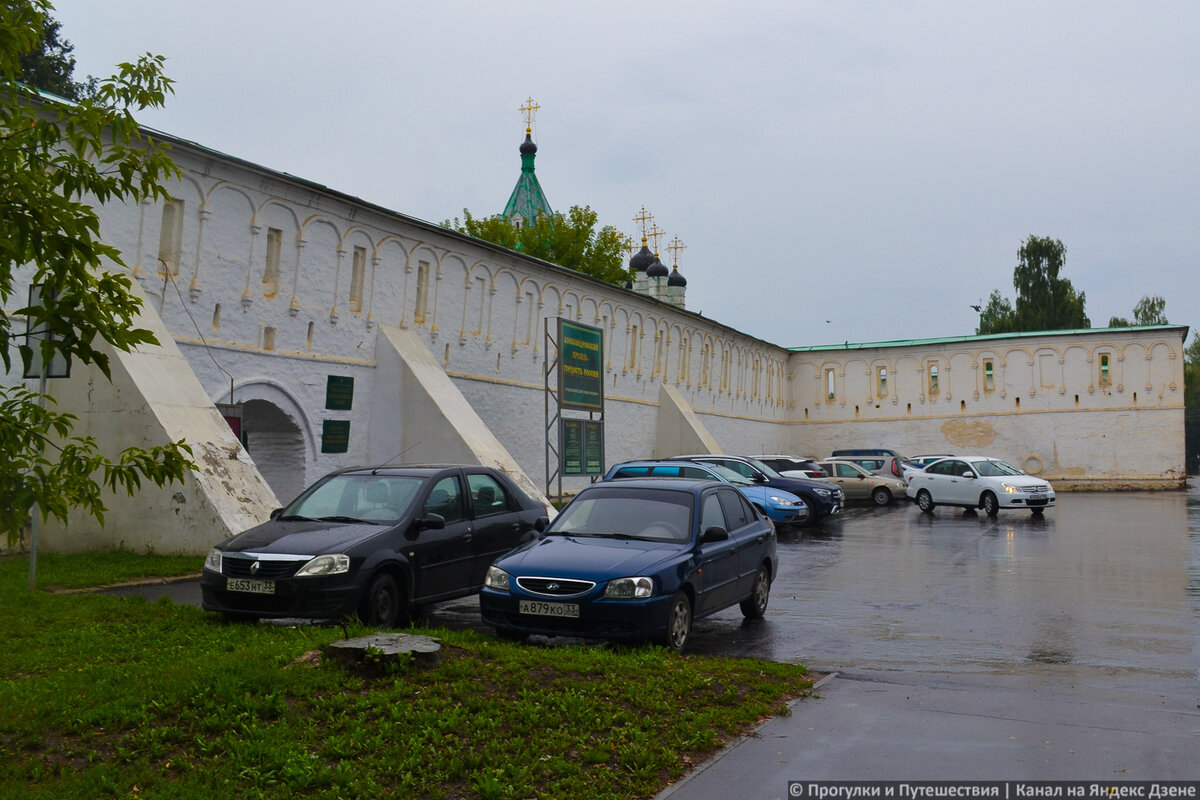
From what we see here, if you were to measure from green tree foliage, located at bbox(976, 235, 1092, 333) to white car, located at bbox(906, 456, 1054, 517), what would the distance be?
43.6 m

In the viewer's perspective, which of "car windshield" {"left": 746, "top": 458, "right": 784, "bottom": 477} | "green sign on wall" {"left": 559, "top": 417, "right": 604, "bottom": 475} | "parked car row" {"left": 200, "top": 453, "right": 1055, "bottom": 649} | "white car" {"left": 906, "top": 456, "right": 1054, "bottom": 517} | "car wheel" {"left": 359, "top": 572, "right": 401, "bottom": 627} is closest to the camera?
"parked car row" {"left": 200, "top": 453, "right": 1055, "bottom": 649}

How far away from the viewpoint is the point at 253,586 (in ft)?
28.6

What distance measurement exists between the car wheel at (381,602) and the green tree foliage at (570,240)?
46.5 m

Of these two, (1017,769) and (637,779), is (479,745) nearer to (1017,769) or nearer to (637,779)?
(637,779)

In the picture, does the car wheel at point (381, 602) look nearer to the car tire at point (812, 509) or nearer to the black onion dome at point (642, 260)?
the car tire at point (812, 509)

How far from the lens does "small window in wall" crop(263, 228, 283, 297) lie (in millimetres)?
19969

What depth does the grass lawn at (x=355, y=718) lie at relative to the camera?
16.8 ft

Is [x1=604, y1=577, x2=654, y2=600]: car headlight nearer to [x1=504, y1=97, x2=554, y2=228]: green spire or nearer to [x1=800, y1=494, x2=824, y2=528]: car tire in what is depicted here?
[x1=800, y1=494, x2=824, y2=528]: car tire

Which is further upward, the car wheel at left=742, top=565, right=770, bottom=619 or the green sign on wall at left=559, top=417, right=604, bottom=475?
the green sign on wall at left=559, top=417, right=604, bottom=475

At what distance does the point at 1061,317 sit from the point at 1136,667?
215 ft

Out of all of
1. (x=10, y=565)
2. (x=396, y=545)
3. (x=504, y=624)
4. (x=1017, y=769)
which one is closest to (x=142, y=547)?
(x=10, y=565)

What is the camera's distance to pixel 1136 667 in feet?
26.5

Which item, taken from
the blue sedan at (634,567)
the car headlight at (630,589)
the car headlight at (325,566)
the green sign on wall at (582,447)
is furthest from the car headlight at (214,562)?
the green sign on wall at (582,447)

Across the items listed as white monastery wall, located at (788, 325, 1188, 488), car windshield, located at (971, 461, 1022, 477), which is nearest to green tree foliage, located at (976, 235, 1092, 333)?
white monastery wall, located at (788, 325, 1188, 488)
